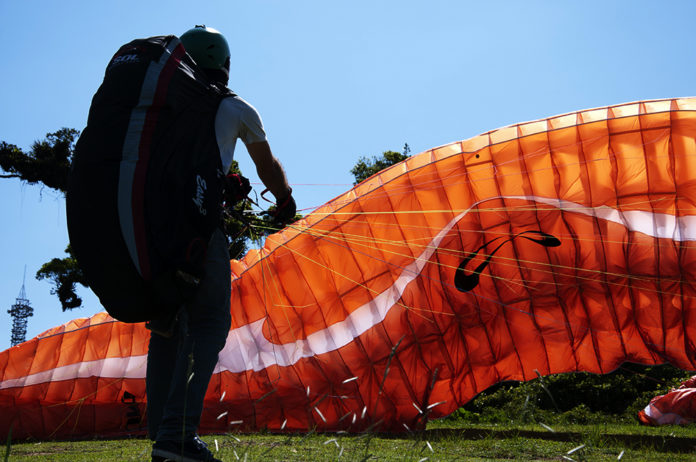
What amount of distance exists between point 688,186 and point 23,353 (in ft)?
17.7

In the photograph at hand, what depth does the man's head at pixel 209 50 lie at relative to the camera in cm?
221

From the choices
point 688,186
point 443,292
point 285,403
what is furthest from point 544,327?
point 285,403

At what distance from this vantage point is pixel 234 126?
1.95 meters

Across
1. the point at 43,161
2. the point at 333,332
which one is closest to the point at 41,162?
the point at 43,161

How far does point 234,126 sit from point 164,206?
0.39 m

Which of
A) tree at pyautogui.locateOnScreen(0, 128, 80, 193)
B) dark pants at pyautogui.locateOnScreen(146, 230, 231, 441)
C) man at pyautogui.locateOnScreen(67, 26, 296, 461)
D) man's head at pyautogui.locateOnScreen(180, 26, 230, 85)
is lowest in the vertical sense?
dark pants at pyautogui.locateOnScreen(146, 230, 231, 441)

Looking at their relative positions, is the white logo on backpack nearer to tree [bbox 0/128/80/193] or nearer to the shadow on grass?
the shadow on grass

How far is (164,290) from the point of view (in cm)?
171

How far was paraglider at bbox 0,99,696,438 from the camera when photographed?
4.20 metres

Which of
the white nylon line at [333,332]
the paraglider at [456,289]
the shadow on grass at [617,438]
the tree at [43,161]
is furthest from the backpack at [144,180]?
the tree at [43,161]

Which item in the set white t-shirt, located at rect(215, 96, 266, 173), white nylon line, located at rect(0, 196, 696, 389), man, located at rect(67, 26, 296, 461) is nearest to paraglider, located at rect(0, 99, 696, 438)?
white nylon line, located at rect(0, 196, 696, 389)

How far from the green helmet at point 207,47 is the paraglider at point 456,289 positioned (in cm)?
207

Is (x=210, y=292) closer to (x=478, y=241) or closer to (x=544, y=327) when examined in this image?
(x=478, y=241)

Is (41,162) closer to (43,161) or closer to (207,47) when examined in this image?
(43,161)
